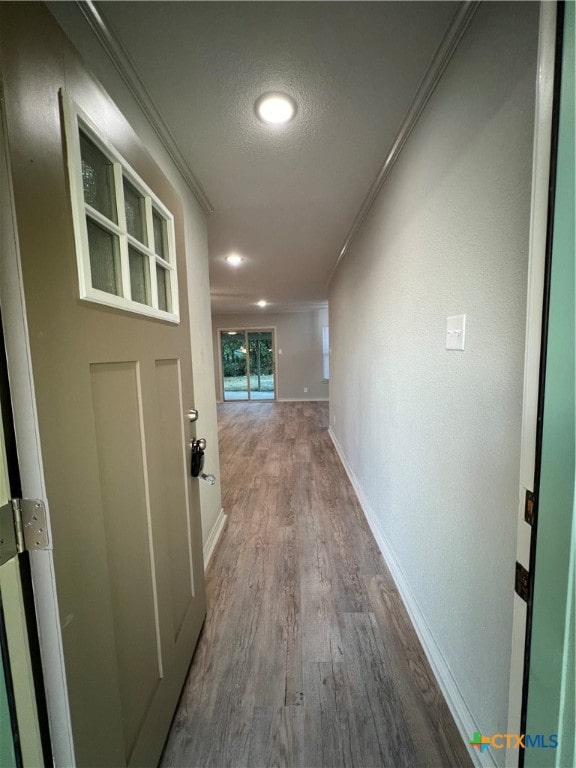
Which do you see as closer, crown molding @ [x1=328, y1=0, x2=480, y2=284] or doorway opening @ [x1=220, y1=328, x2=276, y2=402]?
crown molding @ [x1=328, y1=0, x2=480, y2=284]

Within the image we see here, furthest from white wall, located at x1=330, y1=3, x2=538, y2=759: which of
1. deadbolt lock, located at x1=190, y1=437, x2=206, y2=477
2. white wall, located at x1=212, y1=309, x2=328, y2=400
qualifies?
white wall, located at x1=212, y1=309, x2=328, y2=400

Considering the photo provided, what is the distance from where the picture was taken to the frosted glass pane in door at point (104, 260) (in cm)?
75

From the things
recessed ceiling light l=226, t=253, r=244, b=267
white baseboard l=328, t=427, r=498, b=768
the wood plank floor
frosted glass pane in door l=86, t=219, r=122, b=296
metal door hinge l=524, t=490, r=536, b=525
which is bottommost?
the wood plank floor

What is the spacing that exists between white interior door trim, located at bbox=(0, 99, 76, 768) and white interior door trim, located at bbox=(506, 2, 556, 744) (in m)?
0.91

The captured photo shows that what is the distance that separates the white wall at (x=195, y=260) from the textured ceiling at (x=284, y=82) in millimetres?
99

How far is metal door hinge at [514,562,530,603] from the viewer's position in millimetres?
579

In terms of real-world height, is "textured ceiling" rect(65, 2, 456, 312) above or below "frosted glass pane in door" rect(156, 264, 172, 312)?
above

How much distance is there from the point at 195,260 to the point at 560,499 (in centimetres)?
201

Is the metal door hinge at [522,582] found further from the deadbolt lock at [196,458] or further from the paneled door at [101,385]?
the deadbolt lock at [196,458]

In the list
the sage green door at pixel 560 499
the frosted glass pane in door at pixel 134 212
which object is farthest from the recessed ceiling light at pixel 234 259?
the sage green door at pixel 560 499

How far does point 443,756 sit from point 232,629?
90cm

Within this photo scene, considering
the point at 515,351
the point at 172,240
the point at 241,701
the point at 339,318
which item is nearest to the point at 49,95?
the point at 172,240

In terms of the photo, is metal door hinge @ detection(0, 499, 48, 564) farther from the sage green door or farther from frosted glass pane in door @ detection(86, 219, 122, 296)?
the sage green door

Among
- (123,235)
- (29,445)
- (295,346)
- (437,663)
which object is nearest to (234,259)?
(123,235)
